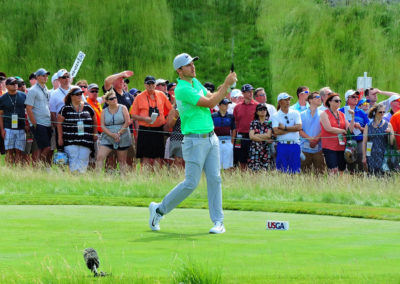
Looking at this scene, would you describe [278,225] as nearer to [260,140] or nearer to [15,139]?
[260,140]

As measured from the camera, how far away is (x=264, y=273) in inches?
299

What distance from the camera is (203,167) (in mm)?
10992

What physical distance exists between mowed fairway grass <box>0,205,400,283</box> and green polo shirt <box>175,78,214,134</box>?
1.26m

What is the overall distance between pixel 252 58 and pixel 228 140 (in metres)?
20.4

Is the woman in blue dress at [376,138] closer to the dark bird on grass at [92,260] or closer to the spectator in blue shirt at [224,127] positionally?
the spectator in blue shirt at [224,127]

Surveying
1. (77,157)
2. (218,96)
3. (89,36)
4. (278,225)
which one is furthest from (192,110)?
(89,36)

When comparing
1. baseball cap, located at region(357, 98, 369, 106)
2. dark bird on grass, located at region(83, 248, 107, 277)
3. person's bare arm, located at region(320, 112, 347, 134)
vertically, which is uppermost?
baseball cap, located at region(357, 98, 369, 106)

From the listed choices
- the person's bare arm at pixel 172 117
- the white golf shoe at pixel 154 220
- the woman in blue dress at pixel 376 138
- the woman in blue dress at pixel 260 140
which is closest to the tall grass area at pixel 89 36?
the person's bare arm at pixel 172 117

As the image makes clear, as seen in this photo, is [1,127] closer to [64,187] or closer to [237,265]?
[64,187]

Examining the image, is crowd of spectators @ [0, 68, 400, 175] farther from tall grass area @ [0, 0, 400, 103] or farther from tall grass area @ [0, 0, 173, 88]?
tall grass area @ [0, 0, 173, 88]

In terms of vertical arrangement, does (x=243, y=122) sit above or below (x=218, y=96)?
below

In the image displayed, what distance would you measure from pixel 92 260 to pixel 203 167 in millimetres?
3921

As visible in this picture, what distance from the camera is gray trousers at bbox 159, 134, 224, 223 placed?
10680mm

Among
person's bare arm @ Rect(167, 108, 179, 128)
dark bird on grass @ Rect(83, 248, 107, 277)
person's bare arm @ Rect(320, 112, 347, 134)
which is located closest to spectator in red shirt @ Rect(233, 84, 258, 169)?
person's bare arm @ Rect(167, 108, 179, 128)
